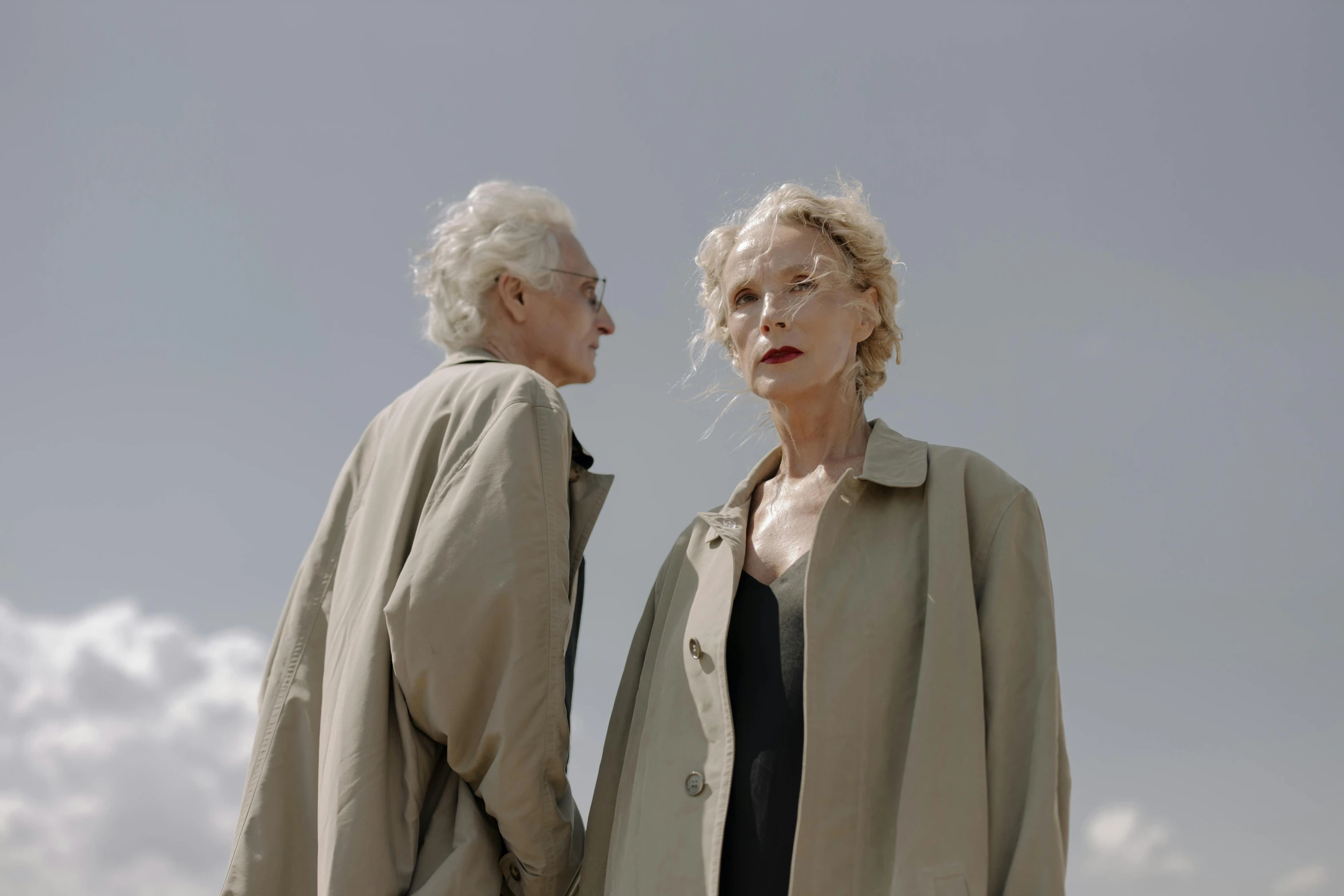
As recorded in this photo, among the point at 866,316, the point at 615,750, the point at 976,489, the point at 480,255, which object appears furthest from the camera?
the point at 480,255

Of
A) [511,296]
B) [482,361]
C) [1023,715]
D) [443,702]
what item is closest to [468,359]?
[482,361]

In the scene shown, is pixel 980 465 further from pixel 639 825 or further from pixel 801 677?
pixel 639 825

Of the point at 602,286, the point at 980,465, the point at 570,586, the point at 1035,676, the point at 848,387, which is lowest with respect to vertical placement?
the point at 1035,676

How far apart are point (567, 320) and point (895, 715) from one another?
6.17 ft

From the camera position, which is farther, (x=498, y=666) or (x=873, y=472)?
(x=873, y=472)

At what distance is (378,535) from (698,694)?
0.92 meters

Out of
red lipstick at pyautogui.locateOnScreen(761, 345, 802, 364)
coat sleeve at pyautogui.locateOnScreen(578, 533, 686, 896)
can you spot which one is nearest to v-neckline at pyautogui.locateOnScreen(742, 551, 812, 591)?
coat sleeve at pyautogui.locateOnScreen(578, 533, 686, 896)

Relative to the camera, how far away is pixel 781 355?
3254 mm

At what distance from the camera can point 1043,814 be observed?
249 cm

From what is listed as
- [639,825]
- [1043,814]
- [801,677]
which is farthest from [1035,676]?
[639,825]

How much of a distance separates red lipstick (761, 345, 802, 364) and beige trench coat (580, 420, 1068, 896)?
1.01ft

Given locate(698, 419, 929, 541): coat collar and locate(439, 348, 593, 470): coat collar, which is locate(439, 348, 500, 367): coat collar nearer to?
locate(439, 348, 593, 470): coat collar

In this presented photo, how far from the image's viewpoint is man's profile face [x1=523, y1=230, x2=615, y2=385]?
4.04 m

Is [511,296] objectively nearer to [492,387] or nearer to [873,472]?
[492,387]
